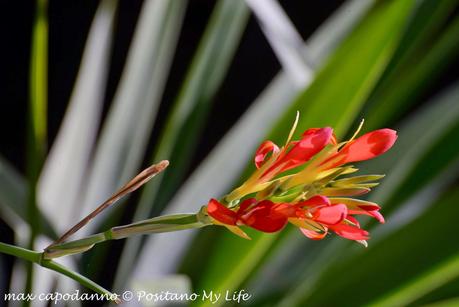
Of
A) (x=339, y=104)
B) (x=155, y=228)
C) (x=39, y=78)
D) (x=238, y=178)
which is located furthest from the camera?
(x=238, y=178)

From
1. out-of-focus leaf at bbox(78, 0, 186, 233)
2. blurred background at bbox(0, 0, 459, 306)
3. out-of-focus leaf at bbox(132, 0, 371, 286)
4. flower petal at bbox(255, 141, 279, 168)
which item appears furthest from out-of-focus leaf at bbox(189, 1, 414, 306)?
flower petal at bbox(255, 141, 279, 168)

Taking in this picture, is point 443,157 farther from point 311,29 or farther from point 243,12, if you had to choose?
point 311,29

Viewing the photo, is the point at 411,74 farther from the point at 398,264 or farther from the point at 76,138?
the point at 76,138

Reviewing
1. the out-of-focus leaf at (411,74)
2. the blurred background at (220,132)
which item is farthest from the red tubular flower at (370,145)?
the out-of-focus leaf at (411,74)

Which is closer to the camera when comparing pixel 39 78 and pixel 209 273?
pixel 39 78

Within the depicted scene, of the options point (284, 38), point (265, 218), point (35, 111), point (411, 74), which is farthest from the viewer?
point (411, 74)

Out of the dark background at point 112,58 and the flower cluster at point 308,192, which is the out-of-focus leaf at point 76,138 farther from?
the flower cluster at point 308,192

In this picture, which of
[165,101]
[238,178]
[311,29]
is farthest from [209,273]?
[311,29]

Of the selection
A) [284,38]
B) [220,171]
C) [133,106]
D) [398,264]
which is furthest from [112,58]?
[398,264]
